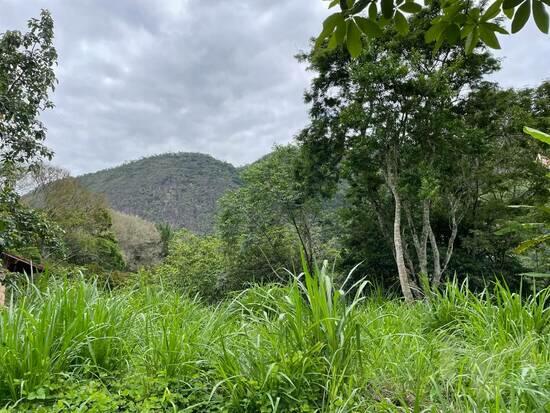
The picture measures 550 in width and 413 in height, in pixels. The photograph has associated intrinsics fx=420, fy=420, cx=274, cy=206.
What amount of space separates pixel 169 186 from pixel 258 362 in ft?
147

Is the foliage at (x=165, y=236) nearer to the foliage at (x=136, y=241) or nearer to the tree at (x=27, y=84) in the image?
the foliage at (x=136, y=241)

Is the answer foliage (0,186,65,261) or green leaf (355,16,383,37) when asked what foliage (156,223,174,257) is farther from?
green leaf (355,16,383,37)

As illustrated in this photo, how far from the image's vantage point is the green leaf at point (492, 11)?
4.36 ft

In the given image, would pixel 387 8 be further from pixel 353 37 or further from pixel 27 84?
pixel 27 84

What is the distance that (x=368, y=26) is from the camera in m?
1.25

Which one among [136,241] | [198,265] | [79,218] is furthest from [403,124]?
[136,241]

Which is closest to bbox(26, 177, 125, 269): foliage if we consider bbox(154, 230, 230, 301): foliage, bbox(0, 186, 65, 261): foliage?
bbox(154, 230, 230, 301): foliage

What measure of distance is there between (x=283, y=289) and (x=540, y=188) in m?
10.5

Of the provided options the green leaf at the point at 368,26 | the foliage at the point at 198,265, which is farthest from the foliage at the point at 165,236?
the green leaf at the point at 368,26

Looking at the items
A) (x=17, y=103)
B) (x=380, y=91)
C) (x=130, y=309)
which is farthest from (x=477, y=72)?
(x=130, y=309)

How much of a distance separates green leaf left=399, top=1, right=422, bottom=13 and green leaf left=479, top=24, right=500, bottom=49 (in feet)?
0.69

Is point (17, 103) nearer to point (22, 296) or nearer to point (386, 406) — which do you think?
point (22, 296)

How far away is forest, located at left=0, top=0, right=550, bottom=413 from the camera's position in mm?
1857

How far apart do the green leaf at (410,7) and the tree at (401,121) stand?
339 inches
